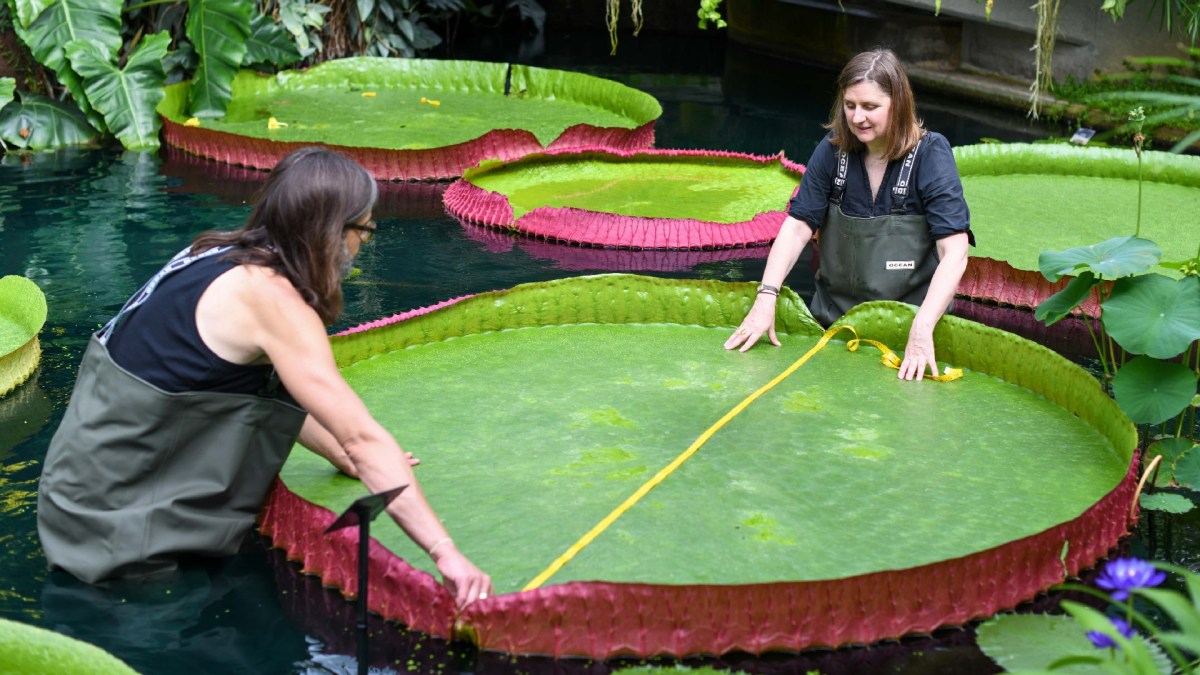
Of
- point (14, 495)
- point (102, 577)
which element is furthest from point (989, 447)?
point (14, 495)

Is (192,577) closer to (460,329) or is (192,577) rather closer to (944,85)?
(460,329)

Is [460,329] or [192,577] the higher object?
[460,329]

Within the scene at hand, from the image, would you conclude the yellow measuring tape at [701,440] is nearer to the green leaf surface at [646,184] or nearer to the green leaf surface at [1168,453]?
the green leaf surface at [1168,453]

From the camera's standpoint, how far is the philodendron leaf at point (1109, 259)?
3264mm

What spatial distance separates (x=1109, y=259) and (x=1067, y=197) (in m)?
2.69

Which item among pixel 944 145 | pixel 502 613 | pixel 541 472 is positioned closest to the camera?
pixel 502 613

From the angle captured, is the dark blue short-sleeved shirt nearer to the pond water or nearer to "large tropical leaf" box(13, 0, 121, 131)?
the pond water

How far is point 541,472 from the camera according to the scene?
2951mm

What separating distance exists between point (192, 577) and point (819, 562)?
128cm

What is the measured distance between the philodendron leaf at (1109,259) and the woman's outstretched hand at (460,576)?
68.0 inches

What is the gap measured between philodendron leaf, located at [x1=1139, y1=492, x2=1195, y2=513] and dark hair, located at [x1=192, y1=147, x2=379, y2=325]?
6.37 feet

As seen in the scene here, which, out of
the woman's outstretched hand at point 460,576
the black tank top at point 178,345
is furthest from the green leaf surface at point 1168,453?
the black tank top at point 178,345

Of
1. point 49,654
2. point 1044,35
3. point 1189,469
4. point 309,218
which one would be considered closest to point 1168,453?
point 1189,469

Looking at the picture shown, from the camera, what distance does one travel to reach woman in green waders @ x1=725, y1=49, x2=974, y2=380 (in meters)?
3.55
